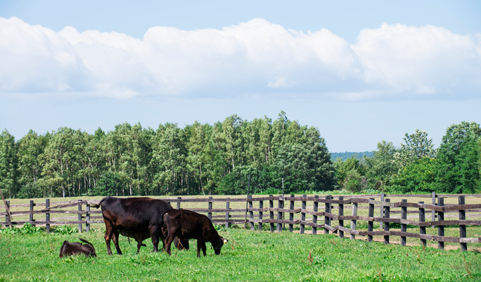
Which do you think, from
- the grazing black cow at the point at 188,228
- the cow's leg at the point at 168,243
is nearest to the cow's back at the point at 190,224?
the grazing black cow at the point at 188,228

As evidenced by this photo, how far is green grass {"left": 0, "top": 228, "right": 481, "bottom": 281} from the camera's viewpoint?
7.67m

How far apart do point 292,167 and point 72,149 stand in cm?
3832

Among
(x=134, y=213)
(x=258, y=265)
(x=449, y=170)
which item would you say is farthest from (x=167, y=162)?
(x=258, y=265)

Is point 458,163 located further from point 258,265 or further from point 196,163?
point 258,265

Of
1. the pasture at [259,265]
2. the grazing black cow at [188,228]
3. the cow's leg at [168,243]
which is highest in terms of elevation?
the grazing black cow at [188,228]

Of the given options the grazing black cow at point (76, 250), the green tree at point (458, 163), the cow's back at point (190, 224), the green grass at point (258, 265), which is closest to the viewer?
the green grass at point (258, 265)

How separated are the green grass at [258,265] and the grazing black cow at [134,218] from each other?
0.53m

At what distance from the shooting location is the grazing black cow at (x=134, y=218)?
10758 mm

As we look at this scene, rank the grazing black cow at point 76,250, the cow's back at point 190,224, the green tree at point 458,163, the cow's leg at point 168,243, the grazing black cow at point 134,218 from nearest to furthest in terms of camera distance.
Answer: the cow's leg at point 168,243
the cow's back at point 190,224
the grazing black cow at point 76,250
the grazing black cow at point 134,218
the green tree at point 458,163

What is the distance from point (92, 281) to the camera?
25.0 ft

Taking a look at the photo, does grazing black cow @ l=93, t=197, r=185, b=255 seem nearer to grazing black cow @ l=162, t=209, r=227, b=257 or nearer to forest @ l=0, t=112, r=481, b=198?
grazing black cow @ l=162, t=209, r=227, b=257

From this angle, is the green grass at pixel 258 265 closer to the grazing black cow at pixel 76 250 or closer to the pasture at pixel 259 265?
the pasture at pixel 259 265

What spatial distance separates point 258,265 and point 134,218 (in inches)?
138

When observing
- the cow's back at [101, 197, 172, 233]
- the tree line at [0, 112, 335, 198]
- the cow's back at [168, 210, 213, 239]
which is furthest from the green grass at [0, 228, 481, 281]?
the tree line at [0, 112, 335, 198]
